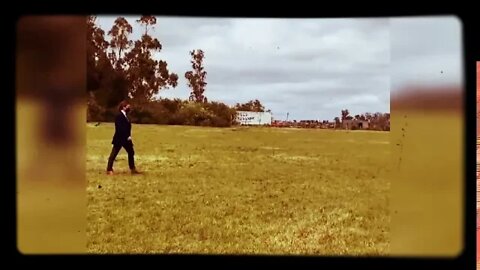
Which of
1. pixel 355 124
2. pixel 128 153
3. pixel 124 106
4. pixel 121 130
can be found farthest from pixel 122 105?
pixel 355 124

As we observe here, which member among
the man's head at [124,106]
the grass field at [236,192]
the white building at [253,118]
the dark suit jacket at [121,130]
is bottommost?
the grass field at [236,192]

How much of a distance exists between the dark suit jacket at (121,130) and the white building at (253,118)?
2.33 feet

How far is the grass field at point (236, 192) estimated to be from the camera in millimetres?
3902

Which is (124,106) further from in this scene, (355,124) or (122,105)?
(355,124)

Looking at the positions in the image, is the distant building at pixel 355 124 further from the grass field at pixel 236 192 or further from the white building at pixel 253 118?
the white building at pixel 253 118

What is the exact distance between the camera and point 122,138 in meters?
3.95

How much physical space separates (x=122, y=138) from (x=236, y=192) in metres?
0.81

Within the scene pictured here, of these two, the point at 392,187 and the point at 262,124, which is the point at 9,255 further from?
the point at 392,187

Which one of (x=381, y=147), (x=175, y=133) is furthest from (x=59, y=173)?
(x=381, y=147)

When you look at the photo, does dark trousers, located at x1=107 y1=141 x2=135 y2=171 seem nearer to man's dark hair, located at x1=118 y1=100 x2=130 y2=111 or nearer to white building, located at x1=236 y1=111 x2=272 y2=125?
man's dark hair, located at x1=118 y1=100 x2=130 y2=111

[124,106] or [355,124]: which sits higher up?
[124,106]

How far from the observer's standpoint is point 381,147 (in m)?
3.87

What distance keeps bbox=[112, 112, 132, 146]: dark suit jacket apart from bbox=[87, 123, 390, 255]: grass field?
4 centimetres

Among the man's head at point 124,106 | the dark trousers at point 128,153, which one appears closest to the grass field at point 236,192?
the dark trousers at point 128,153
